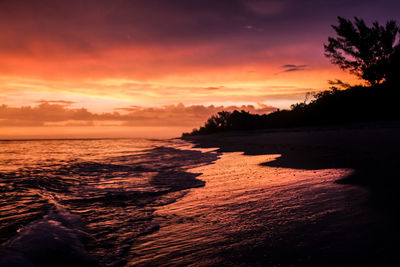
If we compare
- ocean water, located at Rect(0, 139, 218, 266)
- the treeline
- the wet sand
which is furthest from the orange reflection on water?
the treeline

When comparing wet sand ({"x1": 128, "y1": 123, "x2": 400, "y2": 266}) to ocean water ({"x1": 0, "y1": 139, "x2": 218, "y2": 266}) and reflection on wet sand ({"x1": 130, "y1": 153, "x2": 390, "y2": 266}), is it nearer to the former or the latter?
reflection on wet sand ({"x1": 130, "y1": 153, "x2": 390, "y2": 266})

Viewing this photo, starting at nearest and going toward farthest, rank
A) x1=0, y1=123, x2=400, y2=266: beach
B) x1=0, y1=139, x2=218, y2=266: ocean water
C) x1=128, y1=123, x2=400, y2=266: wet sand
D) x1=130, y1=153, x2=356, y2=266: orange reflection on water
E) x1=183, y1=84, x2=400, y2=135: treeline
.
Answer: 1. x1=128, y1=123, x2=400, y2=266: wet sand
2. x1=0, y1=123, x2=400, y2=266: beach
3. x1=130, y1=153, x2=356, y2=266: orange reflection on water
4. x1=0, y1=139, x2=218, y2=266: ocean water
5. x1=183, y1=84, x2=400, y2=135: treeline

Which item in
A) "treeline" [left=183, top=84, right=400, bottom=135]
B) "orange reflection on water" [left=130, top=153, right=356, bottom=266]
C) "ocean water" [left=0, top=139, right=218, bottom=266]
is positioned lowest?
"ocean water" [left=0, top=139, right=218, bottom=266]

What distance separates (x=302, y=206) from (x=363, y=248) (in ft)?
4.02

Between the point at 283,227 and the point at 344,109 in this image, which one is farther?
the point at 344,109

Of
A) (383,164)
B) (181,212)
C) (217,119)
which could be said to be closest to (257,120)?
(217,119)

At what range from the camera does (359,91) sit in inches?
758

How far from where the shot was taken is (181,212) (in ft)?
11.5

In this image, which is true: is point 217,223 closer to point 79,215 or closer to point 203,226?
point 203,226

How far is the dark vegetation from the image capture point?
17609mm

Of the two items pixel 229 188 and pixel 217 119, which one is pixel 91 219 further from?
pixel 217 119

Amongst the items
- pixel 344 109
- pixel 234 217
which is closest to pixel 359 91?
pixel 344 109

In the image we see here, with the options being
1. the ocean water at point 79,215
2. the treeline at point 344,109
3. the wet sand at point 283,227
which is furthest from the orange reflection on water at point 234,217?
the treeline at point 344,109

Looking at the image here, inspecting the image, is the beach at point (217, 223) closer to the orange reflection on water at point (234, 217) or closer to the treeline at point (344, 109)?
the orange reflection on water at point (234, 217)
